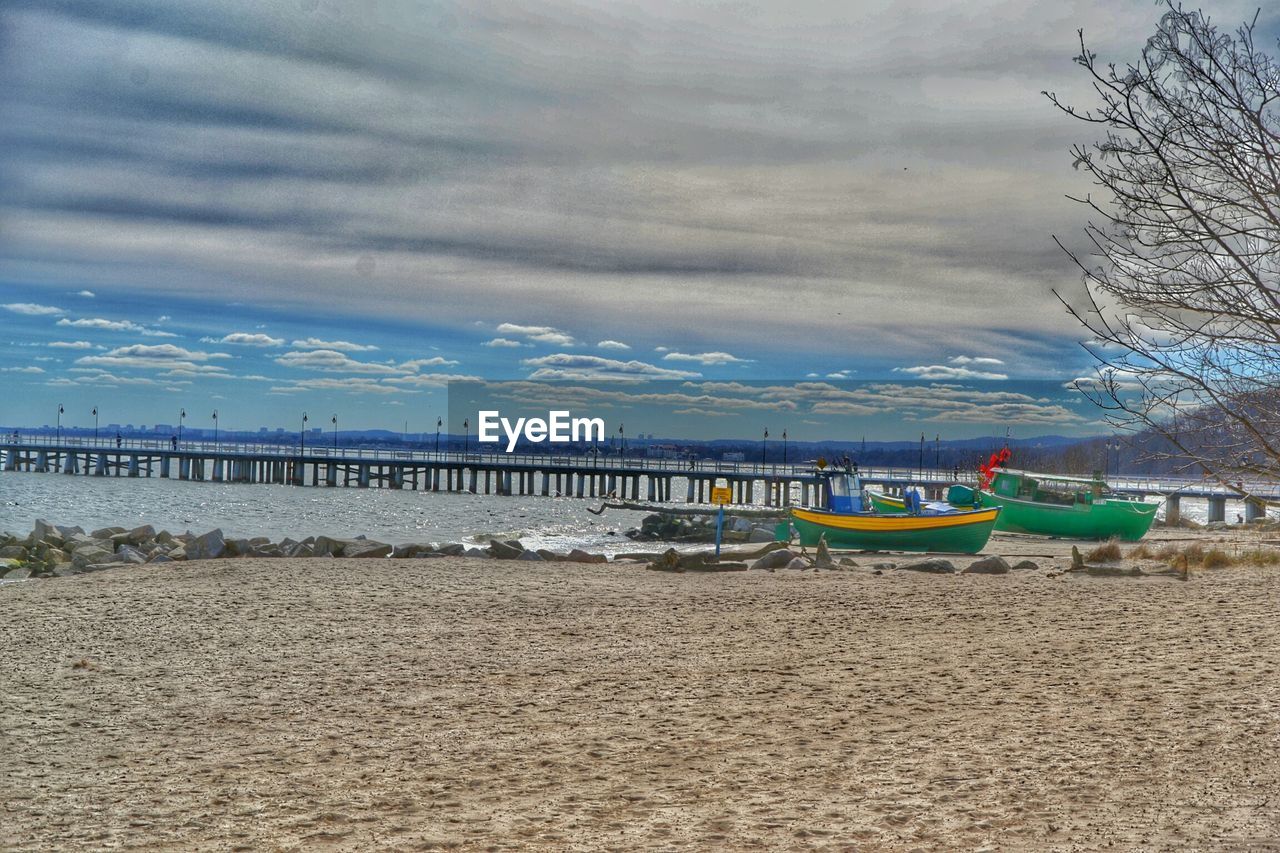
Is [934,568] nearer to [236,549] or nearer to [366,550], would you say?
[366,550]

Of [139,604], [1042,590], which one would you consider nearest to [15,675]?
[139,604]

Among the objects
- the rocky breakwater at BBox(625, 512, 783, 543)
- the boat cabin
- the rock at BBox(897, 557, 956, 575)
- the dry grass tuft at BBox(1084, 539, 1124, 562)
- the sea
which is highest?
the boat cabin

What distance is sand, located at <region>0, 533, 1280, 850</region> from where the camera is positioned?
19.0ft

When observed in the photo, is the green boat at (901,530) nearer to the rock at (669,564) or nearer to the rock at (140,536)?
the rock at (669,564)

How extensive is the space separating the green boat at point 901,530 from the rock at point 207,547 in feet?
42.6

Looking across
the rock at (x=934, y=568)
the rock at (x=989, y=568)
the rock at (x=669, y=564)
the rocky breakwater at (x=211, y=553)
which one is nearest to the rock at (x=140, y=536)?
the rocky breakwater at (x=211, y=553)

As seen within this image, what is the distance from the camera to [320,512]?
6750cm

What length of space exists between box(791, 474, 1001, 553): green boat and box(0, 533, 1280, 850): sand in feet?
39.1

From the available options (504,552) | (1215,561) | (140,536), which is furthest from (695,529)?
(1215,561)

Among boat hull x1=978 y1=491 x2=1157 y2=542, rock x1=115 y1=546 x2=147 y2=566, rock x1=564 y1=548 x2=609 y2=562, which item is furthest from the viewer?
boat hull x1=978 y1=491 x2=1157 y2=542

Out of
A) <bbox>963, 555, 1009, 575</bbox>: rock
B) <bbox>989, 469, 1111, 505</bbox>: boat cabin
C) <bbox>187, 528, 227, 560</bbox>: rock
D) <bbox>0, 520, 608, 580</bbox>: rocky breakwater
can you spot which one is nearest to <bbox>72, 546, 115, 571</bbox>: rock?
<bbox>0, 520, 608, 580</bbox>: rocky breakwater

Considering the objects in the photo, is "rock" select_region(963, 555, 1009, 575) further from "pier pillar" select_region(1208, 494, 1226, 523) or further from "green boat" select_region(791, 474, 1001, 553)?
"pier pillar" select_region(1208, 494, 1226, 523)

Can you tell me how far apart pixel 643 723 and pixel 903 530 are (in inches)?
777

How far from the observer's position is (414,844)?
5523 millimetres
